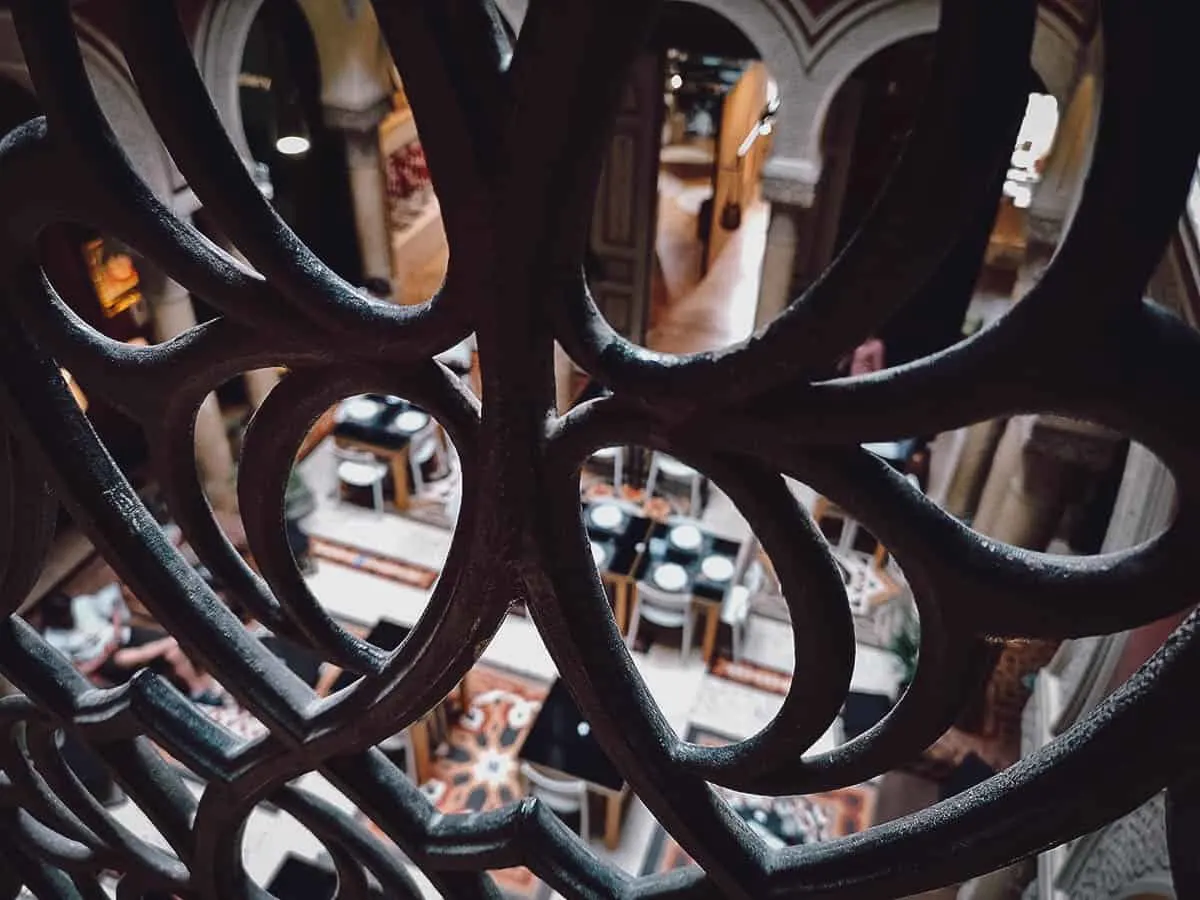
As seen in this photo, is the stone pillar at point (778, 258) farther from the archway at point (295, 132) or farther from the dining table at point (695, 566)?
the archway at point (295, 132)

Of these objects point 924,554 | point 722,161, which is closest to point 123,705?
point 924,554

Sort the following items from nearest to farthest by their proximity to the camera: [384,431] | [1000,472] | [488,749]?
1. [488,749]
2. [1000,472]
3. [384,431]

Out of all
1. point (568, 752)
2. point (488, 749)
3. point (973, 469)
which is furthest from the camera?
point (973, 469)

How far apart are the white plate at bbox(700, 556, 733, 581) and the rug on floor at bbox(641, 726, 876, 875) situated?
3.26 feet

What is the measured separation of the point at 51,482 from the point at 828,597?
2.66 ft

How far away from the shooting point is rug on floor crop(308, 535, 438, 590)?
7.09 m

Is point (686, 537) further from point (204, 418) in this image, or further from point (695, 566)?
point (204, 418)

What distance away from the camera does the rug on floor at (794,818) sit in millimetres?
4926

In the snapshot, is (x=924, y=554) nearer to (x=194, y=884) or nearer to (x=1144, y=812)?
(x=194, y=884)

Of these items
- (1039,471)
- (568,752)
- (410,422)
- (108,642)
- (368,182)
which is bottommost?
(108,642)

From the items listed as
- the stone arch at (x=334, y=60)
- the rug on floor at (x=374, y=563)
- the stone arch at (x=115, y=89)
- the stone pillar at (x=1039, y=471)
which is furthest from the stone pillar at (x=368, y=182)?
the stone pillar at (x=1039, y=471)

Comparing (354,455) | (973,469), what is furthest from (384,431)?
(973,469)

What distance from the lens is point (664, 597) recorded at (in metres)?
6.27

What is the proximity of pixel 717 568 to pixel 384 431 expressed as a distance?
104 inches
